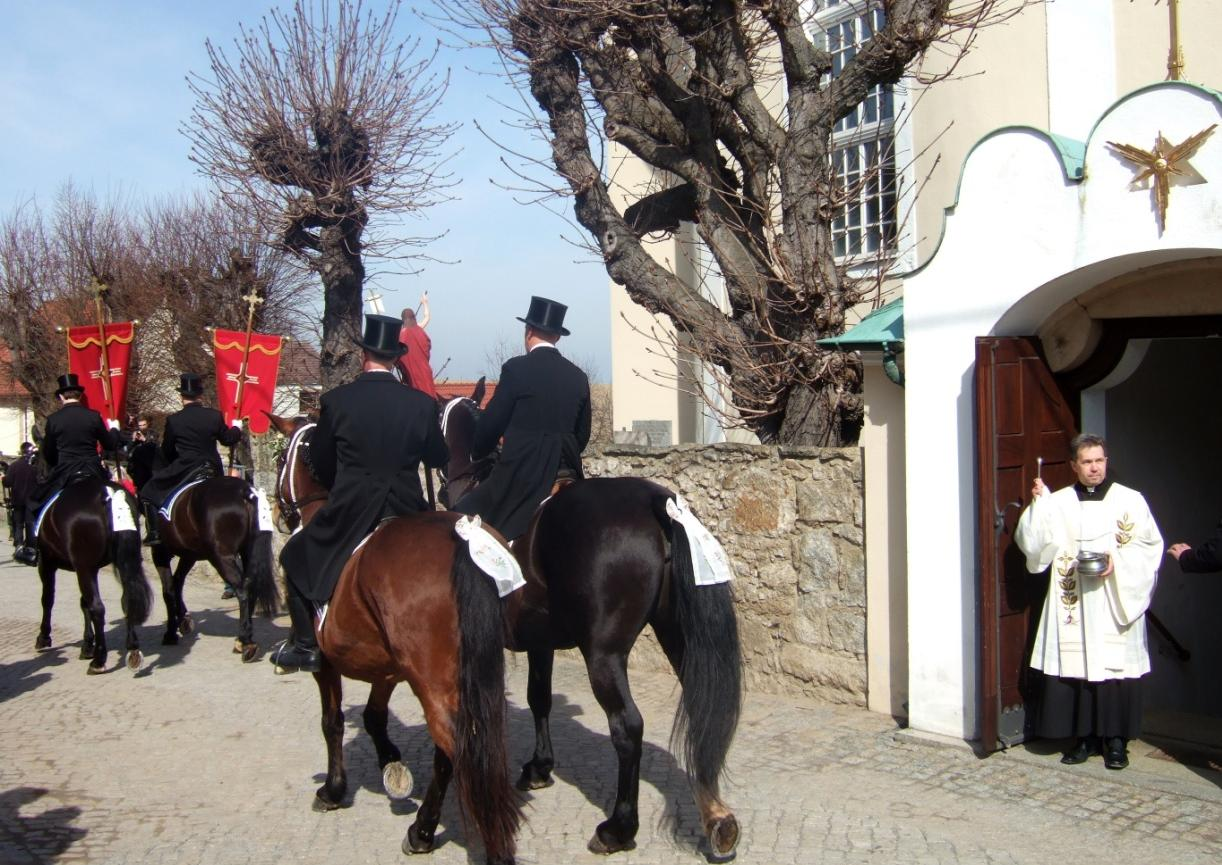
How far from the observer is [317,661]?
6.16 m

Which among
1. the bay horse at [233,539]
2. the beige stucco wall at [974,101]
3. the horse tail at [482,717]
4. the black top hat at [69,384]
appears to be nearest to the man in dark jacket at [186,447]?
the bay horse at [233,539]

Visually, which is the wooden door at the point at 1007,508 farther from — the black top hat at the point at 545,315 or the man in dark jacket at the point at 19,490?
the man in dark jacket at the point at 19,490

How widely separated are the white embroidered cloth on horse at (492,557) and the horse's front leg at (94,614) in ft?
20.6

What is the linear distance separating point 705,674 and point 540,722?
5.27 feet

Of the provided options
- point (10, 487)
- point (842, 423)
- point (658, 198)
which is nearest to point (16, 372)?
point (10, 487)

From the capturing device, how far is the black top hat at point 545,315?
6.43m

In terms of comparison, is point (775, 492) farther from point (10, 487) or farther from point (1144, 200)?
point (10, 487)

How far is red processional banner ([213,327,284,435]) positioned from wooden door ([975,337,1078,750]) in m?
8.94

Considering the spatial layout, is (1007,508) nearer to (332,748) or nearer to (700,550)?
(700,550)

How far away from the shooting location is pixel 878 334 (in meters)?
7.61

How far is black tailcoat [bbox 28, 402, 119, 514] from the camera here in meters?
10.5

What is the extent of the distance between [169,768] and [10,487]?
1546 centimetres

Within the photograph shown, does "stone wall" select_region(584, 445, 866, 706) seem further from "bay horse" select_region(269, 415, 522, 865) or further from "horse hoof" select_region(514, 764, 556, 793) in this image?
"bay horse" select_region(269, 415, 522, 865)

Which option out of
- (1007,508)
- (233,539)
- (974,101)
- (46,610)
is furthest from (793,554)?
(46,610)
